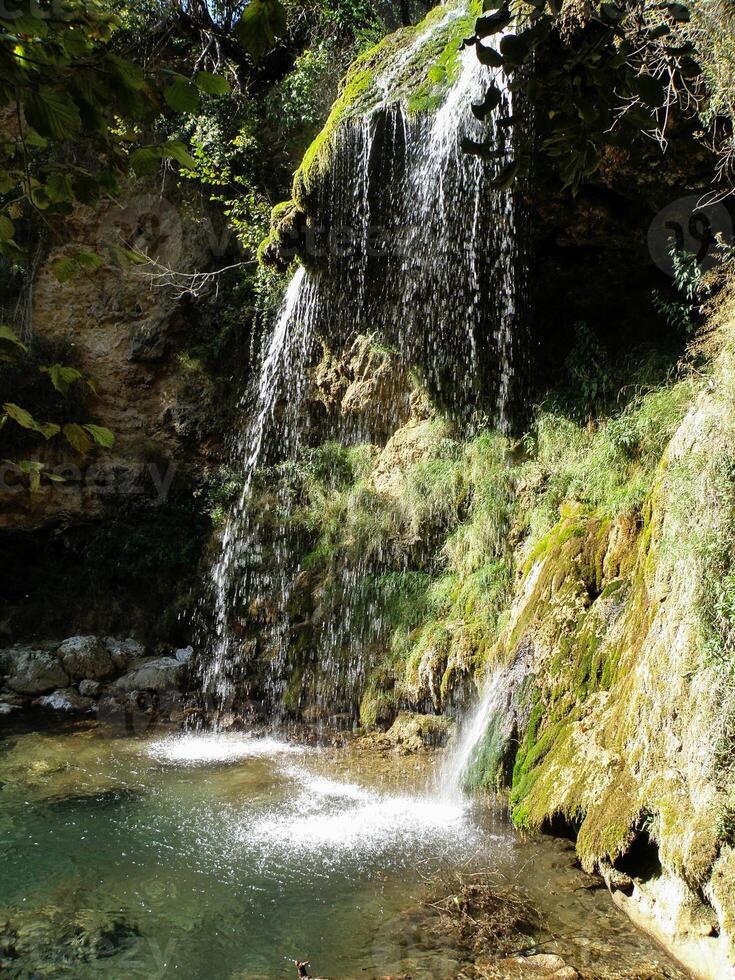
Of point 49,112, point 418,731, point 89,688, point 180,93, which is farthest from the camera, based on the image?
point 89,688

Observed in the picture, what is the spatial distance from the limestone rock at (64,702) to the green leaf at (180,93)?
23.5 ft

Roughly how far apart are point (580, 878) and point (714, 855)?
101cm

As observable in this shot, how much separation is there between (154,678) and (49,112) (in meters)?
7.30

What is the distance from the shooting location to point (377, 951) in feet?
10.6

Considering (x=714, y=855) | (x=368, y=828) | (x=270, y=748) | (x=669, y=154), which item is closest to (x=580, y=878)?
(x=714, y=855)

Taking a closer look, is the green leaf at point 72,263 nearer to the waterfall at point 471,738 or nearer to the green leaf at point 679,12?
the green leaf at point 679,12

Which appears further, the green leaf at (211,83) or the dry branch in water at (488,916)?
the dry branch in water at (488,916)

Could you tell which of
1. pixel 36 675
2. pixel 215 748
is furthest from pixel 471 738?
pixel 36 675

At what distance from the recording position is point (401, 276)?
7.74 meters

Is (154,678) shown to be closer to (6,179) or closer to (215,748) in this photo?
(215,748)

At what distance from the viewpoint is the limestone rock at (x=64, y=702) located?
25.0ft

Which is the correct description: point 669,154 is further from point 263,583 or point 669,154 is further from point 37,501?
point 37,501

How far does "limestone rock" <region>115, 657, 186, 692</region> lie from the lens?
26.1 feet

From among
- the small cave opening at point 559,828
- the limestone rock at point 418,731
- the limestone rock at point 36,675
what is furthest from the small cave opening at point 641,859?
the limestone rock at point 36,675
